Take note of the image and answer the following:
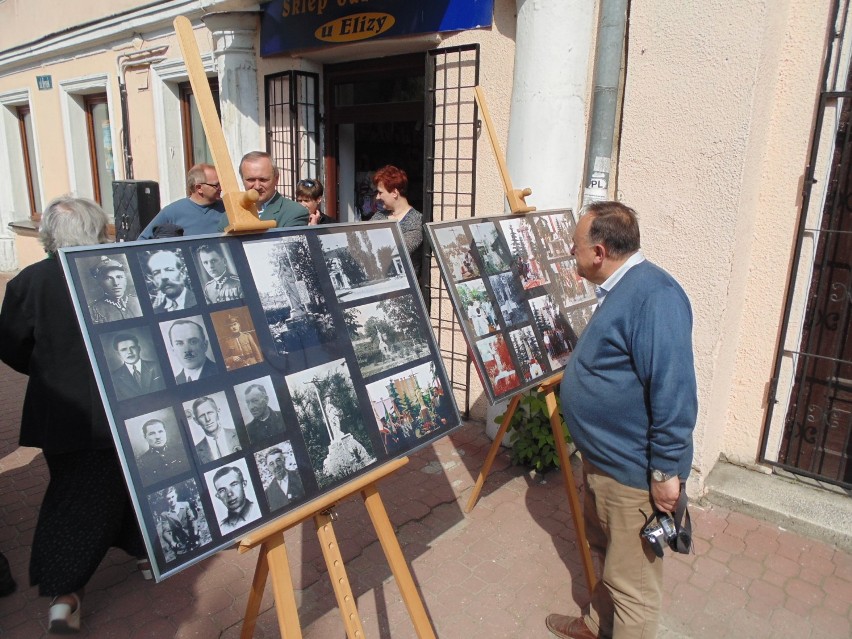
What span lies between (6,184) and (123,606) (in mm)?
11070

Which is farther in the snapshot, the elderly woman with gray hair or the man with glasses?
the man with glasses

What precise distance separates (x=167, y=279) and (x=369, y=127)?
4.54m

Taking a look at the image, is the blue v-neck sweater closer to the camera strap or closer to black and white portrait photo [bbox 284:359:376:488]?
the camera strap

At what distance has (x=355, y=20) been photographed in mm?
4629

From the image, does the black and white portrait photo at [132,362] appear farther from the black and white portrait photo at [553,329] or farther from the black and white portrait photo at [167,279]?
the black and white portrait photo at [553,329]

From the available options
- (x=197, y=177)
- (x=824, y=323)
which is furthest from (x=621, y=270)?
(x=197, y=177)

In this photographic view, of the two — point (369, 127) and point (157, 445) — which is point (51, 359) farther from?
point (369, 127)

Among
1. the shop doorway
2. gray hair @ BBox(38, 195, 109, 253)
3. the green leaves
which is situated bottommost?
the green leaves

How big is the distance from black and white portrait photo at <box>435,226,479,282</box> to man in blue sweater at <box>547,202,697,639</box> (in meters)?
0.56

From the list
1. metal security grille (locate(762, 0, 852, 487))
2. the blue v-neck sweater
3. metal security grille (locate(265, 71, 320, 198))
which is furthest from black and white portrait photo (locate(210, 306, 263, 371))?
metal security grille (locate(265, 71, 320, 198))

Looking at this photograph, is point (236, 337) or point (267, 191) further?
point (267, 191)

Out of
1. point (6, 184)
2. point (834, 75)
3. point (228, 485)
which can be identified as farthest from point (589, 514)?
point (6, 184)

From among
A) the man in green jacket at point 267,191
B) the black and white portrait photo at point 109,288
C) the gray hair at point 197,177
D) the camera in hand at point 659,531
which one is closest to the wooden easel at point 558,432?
the camera in hand at point 659,531

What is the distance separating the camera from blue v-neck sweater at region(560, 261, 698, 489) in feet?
6.13
